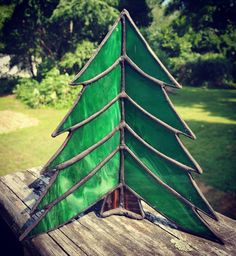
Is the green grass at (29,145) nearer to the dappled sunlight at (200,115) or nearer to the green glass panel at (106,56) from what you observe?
the green glass panel at (106,56)

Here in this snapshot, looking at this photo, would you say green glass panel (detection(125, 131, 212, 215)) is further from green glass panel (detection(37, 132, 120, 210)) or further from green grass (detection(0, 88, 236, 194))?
green grass (detection(0, 88, 236, 194))

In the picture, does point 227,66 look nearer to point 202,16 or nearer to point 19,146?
point 202,16

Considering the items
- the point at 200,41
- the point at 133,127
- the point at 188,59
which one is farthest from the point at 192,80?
the point at 133,127

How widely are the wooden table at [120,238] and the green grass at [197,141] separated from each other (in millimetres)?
3052

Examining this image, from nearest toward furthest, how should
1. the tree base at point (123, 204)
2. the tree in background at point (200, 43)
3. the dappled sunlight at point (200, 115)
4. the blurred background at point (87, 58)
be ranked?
1. the tree base at point (123, 204)
2. the blurred background at point (87, 58)
3. the dappled sunlight at point (200, 115)
4. the tree in background at point (200, 43)

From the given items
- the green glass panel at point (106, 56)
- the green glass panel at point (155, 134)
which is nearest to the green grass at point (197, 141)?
the green glass panel at point (155, 134)

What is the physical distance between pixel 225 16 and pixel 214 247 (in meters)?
19.2

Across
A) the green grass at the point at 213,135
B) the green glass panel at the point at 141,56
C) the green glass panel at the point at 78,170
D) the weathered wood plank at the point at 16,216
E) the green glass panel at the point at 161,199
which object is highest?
the green glass panel at the point at 141,56

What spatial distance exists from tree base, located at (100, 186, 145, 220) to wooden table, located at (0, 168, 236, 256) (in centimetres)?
6

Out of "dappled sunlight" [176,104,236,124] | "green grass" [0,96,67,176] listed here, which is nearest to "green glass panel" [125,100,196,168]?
"green grass" [0,96,67,176]

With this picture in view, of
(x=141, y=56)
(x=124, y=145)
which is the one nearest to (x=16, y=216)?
(x=124, y=145)

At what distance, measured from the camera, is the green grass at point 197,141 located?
588 cm

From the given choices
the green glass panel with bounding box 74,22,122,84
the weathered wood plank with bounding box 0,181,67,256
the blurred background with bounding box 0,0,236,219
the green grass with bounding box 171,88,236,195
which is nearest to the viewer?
the green glass panel with bounding box 74,22,122,84

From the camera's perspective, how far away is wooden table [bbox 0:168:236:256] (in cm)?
214
